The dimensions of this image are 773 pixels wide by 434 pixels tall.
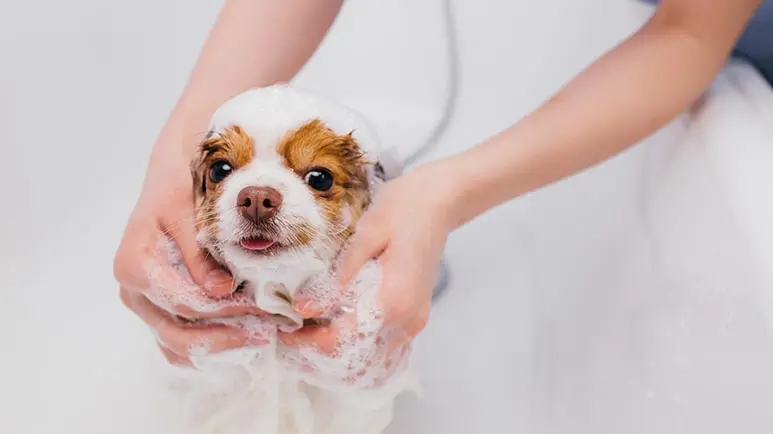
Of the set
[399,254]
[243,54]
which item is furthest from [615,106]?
[243,54]

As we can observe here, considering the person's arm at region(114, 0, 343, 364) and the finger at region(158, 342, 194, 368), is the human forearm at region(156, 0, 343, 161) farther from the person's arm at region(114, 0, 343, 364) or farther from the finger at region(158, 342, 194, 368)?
the finger at region(158, 342, 194, 368)

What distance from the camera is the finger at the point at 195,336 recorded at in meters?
0.69

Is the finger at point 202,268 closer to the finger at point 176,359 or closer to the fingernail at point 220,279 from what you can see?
the fingernail at point 220,279

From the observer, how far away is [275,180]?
544 millimetres

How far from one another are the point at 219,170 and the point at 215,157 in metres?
0.01

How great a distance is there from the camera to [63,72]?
1204mm

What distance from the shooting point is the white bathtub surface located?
0.73 meters

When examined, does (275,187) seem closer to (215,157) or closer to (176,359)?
(215,157)

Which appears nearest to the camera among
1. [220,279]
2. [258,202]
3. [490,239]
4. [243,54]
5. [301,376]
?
[258,202]

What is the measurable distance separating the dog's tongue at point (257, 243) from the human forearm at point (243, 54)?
269 millimetres

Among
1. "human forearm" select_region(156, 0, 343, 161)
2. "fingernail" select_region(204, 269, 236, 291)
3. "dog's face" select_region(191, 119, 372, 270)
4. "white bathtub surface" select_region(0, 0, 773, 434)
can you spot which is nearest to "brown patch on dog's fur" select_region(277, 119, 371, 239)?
"dog's face" select_region(191, 119, 372, 270)

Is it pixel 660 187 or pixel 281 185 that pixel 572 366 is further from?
pixel 281 185

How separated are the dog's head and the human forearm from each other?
0.20 meters

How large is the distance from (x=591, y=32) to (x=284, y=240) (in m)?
1.00
